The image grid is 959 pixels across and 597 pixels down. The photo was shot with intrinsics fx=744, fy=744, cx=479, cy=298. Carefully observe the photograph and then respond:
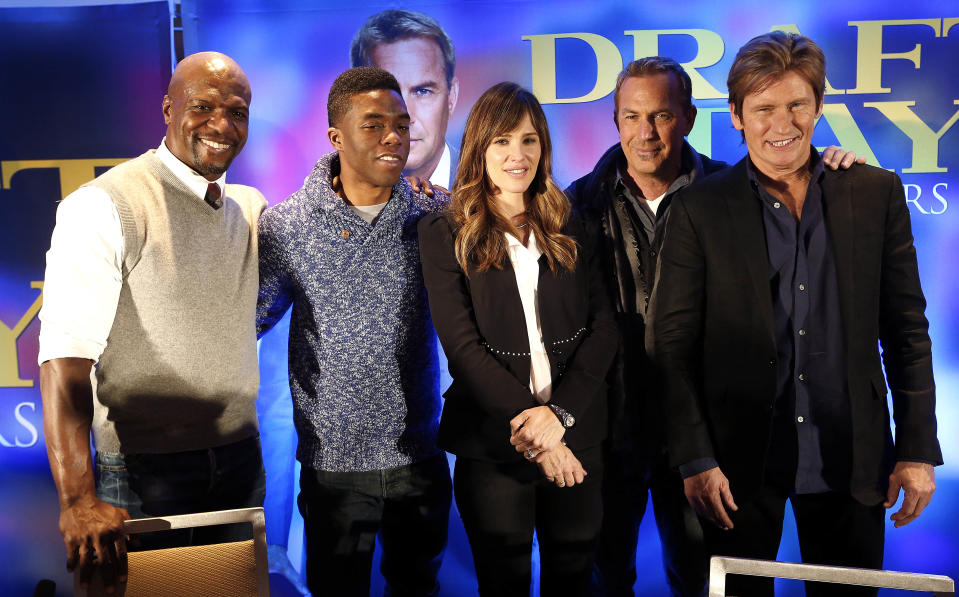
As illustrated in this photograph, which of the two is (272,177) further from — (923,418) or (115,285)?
(923,418)

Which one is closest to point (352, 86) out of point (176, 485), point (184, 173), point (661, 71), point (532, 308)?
point (184, 173)

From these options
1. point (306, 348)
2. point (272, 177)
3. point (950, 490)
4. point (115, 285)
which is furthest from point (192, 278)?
point (950, 490)

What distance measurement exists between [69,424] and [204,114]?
0.94 metres

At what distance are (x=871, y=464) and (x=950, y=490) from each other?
1892 mm

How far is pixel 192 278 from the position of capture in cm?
209

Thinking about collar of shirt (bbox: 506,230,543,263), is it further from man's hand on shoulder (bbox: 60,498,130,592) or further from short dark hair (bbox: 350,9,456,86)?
short dark hair (bbox: 350,9,456,86)

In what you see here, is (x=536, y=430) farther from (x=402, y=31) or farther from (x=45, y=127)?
(x=45, y=127)

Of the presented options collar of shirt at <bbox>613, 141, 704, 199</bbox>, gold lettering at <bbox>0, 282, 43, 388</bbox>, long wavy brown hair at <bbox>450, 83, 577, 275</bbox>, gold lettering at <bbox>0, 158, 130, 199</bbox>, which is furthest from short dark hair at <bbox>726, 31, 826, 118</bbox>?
gold lettering at <bbox>0, 282, 43, 388</bbox>

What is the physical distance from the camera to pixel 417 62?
3336 millimetres

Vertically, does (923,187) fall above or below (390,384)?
above

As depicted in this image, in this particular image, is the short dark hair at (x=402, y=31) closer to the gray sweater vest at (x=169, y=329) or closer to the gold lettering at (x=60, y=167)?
the gold lettering at (x=60, y=167)

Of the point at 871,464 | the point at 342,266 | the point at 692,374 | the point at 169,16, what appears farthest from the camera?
the point at 169,16

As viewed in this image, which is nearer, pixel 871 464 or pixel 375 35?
pixel 871 464

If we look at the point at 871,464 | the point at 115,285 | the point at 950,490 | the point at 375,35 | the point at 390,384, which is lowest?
the point at 950,490
